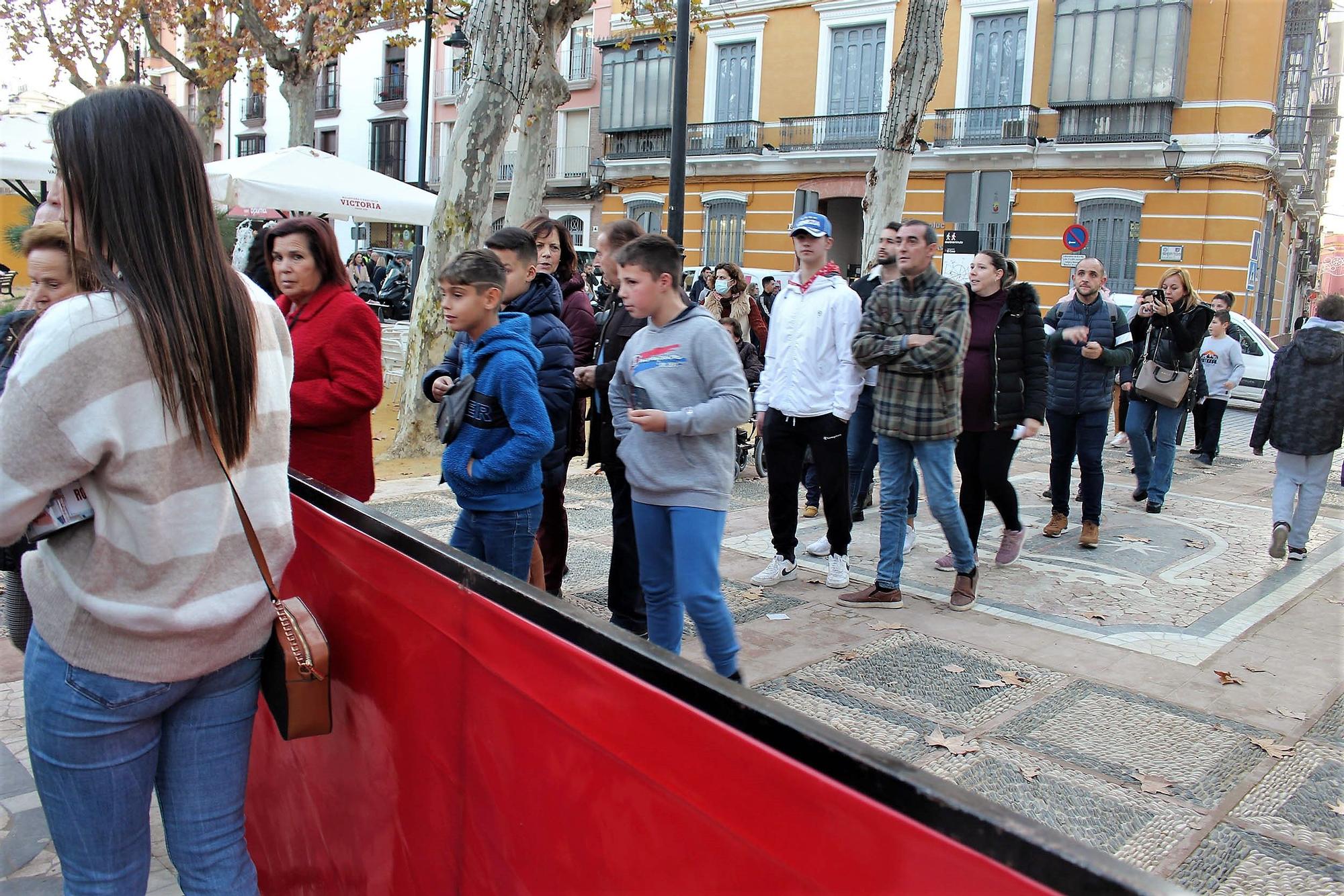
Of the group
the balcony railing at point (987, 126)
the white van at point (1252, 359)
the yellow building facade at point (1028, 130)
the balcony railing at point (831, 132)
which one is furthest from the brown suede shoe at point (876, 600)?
the balcony railing at point (831, 132)

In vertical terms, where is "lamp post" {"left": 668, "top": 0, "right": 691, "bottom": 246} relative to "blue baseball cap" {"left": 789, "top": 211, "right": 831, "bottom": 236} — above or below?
above

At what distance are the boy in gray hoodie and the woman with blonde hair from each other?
585cm

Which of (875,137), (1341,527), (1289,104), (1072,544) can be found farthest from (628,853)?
(1289,104)

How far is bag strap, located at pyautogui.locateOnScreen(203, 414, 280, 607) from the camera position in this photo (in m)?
1.73

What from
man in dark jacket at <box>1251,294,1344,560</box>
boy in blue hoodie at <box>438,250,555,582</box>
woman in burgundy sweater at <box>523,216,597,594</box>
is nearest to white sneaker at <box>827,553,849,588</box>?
woman in burgundy sweater at <box>523,216,597,594</box>

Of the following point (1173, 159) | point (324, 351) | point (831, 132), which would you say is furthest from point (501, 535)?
point (831, 132)

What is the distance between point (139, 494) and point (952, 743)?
9.50 feet

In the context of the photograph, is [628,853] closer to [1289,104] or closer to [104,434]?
[104,434]

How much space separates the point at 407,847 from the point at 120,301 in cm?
111

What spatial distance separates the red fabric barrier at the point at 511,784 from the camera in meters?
1.17

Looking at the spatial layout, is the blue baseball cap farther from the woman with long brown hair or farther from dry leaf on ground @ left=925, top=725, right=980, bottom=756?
the woman with long brown hair

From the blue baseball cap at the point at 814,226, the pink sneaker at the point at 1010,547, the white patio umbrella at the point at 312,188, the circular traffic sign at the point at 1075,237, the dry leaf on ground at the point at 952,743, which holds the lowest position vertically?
the dry leaf on ground at the point at 952,743

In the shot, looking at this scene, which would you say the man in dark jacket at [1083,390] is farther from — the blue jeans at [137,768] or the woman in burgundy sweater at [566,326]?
the blue jeans at [137,768]

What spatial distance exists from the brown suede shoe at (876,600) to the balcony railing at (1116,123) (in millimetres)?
23816
